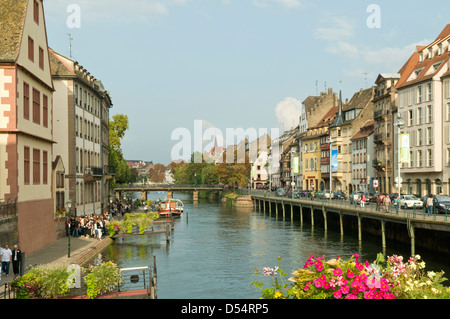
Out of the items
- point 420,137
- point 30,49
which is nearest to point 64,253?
point 30,49

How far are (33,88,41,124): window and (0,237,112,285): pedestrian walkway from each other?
8.48m

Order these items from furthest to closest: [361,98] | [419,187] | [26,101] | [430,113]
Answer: [361,98] → [419,187] → [430,113] → [26,101]

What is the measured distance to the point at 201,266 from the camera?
126ft

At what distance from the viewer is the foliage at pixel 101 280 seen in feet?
63.9

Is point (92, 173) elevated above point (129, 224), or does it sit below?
above

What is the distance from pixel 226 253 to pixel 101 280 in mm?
26579

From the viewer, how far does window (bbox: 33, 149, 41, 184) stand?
3634cm

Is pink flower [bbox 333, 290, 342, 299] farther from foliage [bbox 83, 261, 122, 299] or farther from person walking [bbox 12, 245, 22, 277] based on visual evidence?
person walking [bbox 12, 245, 22, 277]

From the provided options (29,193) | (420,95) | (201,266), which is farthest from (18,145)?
(420,95)

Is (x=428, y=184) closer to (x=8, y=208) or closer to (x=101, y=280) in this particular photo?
(x=8, y=208)

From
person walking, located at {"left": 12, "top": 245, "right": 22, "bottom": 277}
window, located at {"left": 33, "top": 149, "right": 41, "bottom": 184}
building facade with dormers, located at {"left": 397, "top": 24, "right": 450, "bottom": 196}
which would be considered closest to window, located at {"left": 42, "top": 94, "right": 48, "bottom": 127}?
window, located at {"left": 33, "top": 149, "right": 41, "bottom": 184}

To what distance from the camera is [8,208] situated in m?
30.3
